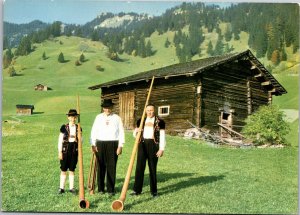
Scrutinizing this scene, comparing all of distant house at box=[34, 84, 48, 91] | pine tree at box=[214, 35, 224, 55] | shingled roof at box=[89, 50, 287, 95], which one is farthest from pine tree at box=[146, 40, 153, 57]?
distant house at box=[34, 84, 48, 91]

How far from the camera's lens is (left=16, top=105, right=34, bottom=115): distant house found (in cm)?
1243

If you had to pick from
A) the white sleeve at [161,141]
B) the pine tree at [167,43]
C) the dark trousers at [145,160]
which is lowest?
the dark trousers at [145,160]

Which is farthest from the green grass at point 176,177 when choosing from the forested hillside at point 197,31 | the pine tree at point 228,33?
the pine tree at point 228,33

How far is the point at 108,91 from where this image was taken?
13203mm

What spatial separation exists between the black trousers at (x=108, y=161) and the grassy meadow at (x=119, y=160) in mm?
288

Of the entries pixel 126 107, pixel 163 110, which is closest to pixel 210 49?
pixel 163 110

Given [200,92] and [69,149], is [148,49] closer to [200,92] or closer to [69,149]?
[200,92]

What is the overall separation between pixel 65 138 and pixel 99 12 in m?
3.29

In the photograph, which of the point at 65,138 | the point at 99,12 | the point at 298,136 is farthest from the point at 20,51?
the point at 298,136

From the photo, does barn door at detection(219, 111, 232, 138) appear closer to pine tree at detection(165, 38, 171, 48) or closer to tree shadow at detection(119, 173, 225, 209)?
tree shadow at detection(119, 173, 225, 209)

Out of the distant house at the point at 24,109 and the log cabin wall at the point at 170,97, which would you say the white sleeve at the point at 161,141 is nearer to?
the log cabin wall at the point at 170,97

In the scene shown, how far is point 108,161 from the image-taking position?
35.1 ft

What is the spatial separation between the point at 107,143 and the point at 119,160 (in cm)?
142

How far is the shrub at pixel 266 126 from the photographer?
12680 mm
